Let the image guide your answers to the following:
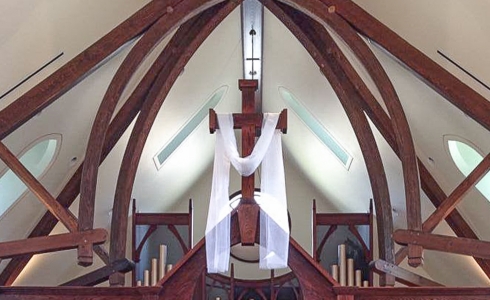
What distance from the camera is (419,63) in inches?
220

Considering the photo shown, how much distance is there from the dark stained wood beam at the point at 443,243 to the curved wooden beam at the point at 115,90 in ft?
8.66

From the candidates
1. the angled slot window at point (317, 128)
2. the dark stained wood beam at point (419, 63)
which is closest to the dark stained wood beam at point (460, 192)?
the dark stained wood beam at point (419, 63)

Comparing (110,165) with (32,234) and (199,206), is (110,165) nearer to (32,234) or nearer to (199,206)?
(32,234)

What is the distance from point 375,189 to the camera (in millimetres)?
6457

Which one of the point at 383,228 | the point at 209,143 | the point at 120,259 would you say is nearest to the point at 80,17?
the point at 120,259

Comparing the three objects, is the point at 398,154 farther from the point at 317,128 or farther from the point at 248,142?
the point at 317,128

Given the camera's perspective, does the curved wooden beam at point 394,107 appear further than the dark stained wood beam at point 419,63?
Yes

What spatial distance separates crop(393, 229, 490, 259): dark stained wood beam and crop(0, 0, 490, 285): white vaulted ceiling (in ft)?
3.57

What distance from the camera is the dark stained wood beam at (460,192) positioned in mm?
5793

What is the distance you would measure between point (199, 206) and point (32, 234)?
3351 mm

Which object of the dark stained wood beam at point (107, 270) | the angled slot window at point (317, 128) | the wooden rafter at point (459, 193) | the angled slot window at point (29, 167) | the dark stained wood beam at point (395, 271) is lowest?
the dark stained wood beam at point (107, 270)

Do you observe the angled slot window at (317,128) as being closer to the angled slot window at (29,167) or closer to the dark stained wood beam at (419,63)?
the dark stained wood beam at (419,63)

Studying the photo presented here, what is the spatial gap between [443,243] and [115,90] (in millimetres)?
3149

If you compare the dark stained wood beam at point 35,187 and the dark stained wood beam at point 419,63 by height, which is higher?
the dark stained wood beam at point 419,63
